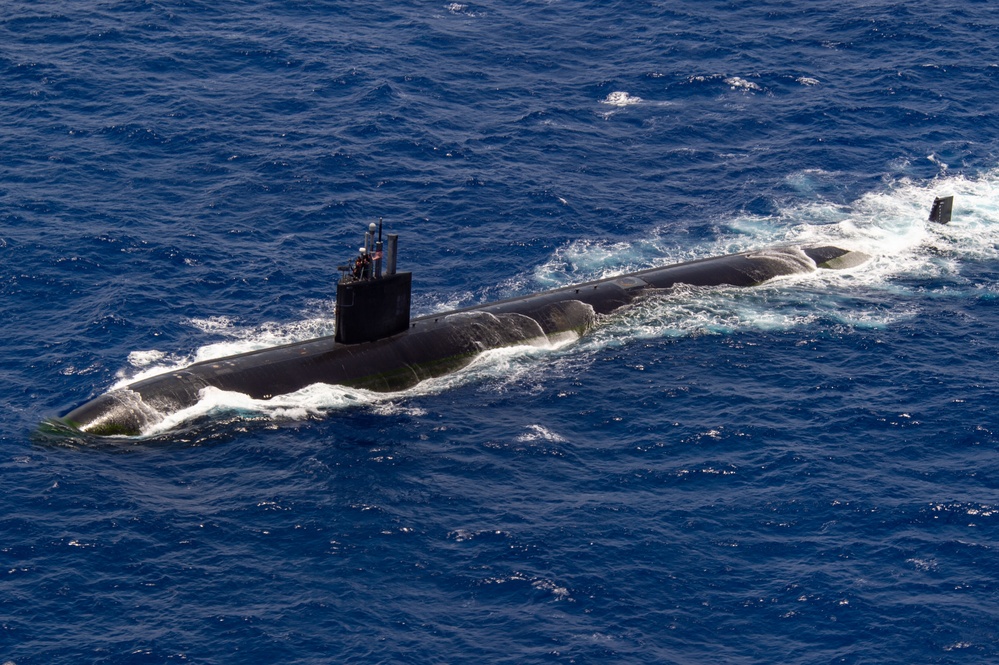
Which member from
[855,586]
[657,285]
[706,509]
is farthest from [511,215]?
[855,586]

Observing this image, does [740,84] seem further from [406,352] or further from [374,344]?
[374,344]

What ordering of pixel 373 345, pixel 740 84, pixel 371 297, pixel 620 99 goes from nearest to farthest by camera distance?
pixel 371 297, pixel 373 345, pixel 620 99, pixel 740 84

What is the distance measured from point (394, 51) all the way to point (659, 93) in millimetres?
23469

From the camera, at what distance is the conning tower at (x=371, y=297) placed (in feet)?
219

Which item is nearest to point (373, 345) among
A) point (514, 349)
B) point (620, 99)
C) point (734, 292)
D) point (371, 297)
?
point (371, 297)

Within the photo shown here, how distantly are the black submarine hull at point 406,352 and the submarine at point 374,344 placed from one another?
0.05m

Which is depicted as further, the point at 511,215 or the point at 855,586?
the point at 511,215

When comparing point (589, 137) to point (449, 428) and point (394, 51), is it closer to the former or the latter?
point (394, 51)

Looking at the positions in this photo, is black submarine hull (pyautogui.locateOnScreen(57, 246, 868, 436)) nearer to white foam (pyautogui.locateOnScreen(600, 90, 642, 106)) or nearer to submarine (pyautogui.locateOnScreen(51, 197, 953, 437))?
submarine (pyautogui.locateOnScreen(51, 197, 953, 437))

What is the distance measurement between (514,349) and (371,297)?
9.23 meters

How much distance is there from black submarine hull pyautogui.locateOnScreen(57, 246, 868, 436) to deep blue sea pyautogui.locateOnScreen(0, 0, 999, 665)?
47.3 inches

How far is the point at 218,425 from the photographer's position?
62281 mm

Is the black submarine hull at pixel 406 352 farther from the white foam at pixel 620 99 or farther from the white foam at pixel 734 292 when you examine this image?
the white foam at pixel 620 99

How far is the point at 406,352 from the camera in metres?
69.1
